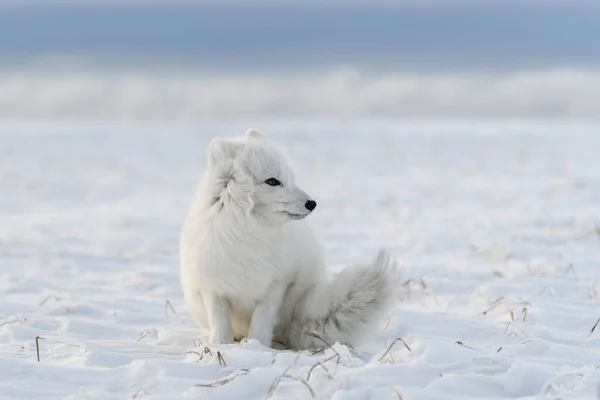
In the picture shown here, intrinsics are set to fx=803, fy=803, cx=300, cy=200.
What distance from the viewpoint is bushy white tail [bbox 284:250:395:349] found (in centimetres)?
450

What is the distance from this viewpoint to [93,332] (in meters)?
5.13

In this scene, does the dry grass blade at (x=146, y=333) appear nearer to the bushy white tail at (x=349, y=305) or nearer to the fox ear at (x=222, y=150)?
the bushy white tail at (x=349, y=305)

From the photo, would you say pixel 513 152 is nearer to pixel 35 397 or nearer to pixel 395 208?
pixel 395 208

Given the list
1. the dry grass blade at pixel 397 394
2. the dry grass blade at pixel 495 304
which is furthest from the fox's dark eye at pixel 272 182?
the dry grass blade at pixel 495 304

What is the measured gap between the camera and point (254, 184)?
448 cm

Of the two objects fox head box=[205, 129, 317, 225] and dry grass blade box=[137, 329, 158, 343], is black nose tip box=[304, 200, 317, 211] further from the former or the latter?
dry grass blade box=[137, 329, 158, 343]

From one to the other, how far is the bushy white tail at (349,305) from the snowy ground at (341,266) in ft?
0.65

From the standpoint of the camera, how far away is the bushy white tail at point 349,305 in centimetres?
450

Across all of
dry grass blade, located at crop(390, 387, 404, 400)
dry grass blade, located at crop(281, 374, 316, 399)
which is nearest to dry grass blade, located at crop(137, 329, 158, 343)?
dry grass blade, located at crop(281, 374, 316, 399)

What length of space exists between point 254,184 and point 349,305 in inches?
34.5

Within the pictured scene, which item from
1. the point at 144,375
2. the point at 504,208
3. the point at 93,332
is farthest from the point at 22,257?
the point at 504,208

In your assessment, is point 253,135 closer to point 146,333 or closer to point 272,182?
point 272,182

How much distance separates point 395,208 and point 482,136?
12959 millimetres

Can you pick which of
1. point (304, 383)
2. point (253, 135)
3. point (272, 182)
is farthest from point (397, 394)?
point (253, 135)
